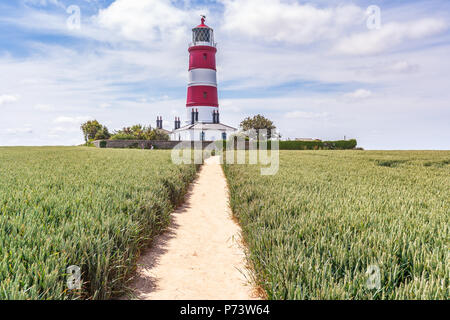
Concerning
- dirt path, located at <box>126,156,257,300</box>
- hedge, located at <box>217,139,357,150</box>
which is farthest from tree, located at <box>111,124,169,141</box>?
dirt path, located at <box>126,156,257,300</box>

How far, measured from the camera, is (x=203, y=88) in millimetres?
→ 46656

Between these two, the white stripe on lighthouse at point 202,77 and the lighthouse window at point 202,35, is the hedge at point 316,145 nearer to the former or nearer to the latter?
the white stripe on lighthouse at point 202,77

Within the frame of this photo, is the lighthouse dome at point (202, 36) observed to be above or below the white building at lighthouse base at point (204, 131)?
above

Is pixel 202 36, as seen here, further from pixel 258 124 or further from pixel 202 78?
pixel 258 124

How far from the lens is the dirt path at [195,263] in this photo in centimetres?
365

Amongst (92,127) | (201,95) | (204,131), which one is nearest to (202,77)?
(201,95)

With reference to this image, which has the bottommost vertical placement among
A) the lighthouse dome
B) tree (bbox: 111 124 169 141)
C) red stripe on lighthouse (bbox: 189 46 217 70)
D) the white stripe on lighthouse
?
tree (bbox: 111 124 169 141)

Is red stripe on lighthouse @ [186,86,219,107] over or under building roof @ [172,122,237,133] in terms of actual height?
over

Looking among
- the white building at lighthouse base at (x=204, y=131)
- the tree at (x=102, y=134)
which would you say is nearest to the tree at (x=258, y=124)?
the white building at lighthouse base at (x=204, y=131)

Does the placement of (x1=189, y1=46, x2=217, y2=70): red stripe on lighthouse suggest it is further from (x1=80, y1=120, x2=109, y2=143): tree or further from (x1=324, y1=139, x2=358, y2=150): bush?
(x1=80, y1=120, x2=109, y2=143): tree

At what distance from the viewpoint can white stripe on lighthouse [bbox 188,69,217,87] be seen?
153 feet

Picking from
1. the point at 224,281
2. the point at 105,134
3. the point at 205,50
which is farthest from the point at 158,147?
the point at 224,281

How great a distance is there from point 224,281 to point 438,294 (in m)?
2.53
